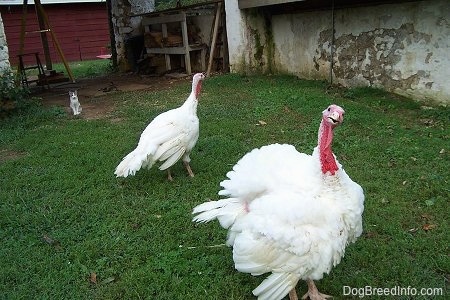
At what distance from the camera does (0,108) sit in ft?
29.3

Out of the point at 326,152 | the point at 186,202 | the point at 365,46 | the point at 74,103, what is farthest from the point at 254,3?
the point at 326,152

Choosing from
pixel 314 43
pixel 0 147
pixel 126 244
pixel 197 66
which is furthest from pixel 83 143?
pixel 197 66

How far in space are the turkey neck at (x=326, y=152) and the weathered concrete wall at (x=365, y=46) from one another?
5.47 m

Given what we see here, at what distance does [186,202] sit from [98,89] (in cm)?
918

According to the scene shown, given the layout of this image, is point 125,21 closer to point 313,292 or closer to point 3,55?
point 3,55

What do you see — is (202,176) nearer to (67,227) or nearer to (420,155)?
(67,227)

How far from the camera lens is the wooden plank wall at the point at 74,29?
26.5 metres

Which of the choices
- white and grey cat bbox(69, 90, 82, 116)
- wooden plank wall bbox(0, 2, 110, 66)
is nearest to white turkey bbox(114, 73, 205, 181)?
white and grey cat bbox(69, 90, 82, 116)

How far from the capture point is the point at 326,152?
2824 millimetres

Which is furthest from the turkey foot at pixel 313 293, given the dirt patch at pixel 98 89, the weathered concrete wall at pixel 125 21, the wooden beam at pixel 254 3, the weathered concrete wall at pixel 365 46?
the weathered concrete wall at pixel 125 21

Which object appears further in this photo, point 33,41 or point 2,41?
point 33,41

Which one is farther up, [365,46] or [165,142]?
[365,46]

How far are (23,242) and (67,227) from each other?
17.1 inches

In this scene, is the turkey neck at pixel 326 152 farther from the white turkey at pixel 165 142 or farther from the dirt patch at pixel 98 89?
the dirt patch at pixel 98 89
